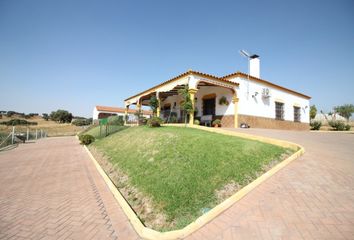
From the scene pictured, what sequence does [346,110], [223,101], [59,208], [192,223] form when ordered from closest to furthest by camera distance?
[192,223] < [59,208] < [223,101] < [346,110]

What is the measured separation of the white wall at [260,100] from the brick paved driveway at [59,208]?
1186 cm

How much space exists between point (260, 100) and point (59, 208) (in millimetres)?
15741

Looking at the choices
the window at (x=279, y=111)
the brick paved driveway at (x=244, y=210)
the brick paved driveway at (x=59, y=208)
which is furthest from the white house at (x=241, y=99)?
the brick paved driveway at (x=244, y=210)

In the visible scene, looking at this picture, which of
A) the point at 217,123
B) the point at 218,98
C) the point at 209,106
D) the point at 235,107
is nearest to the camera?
the point at 235,107

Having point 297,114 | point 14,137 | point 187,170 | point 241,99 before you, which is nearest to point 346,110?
point 297,114

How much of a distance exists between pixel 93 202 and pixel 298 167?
5.42 metres

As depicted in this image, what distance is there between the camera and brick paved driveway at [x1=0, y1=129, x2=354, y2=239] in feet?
9.91

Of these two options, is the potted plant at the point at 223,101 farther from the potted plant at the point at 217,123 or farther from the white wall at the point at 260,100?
the potted plant at the point at 217,123

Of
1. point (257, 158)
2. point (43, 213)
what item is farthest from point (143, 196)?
point (257, 158)

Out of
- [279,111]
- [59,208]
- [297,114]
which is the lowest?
[59,208]

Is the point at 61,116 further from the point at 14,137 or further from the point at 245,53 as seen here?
the point at 245,53

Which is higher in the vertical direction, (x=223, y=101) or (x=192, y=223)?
(x=223, y=101)

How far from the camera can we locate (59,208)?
434 centimetres

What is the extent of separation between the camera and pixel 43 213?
162 inches
